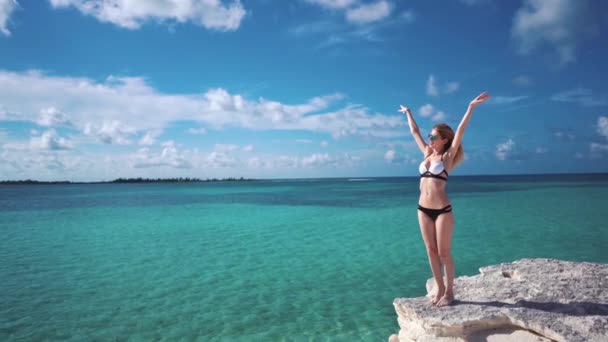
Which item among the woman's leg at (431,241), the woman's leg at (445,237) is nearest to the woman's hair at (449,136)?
the woman's leg at (445,237)

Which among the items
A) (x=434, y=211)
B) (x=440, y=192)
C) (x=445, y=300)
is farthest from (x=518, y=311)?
(x=440, y=192)

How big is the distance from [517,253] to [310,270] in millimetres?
7372

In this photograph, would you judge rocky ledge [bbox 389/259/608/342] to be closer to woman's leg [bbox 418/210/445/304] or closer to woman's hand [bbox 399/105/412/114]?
woman's leg [bbox 418/210/445/304]

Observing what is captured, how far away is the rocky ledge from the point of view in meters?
4.12

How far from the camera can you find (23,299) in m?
8.46

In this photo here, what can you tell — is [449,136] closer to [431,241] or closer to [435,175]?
[435,175]

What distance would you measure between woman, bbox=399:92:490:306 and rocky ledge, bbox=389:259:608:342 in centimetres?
44

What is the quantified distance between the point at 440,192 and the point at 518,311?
1.74 metres

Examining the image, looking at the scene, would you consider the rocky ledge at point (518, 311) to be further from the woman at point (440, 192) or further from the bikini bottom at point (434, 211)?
the bikini bottom at point (434, 211)

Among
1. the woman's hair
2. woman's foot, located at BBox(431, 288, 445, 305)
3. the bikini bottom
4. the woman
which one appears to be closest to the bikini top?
the woman

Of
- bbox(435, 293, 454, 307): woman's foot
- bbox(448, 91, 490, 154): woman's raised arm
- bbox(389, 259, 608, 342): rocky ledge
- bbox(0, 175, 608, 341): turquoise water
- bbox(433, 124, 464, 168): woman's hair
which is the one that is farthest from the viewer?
bbox(0, 175, 608, 341): turquoise water

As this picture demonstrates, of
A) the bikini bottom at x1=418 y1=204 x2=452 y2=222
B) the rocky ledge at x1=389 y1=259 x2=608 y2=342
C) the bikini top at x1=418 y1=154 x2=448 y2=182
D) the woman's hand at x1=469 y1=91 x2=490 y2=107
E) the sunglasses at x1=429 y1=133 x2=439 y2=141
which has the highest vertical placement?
the woman's hand at x1=469 y1=91 x2=490 y2=107

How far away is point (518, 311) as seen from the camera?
4.39 metres

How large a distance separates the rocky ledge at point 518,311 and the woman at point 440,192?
0.44 m
